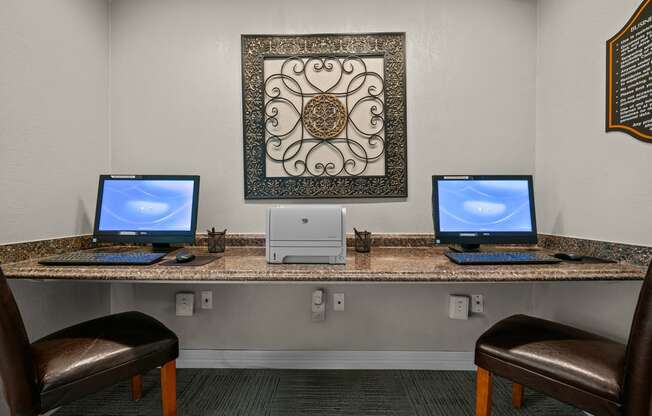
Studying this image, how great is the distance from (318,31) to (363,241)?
143cm

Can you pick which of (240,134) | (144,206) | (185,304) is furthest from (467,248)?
(144,206)

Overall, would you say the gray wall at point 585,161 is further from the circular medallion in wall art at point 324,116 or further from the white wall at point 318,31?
the circular medallion in wall art at point 324,116

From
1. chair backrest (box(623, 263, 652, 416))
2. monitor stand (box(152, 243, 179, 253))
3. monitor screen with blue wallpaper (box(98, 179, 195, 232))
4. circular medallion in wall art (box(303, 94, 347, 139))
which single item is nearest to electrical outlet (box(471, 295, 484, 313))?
chair backrest (box(623, 263, 652, 416))

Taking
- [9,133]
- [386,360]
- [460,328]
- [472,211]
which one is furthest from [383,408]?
[9,133]

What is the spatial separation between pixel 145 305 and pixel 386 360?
1678mm

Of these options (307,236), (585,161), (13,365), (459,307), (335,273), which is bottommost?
(459,307)

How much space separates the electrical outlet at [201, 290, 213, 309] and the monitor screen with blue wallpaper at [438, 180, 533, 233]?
1.55m

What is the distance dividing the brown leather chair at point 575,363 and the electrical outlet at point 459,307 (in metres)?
0.46

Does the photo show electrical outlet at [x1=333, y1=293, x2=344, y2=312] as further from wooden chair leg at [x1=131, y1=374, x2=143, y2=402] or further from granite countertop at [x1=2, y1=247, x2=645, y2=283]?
wooden chair leg at [x1=131, y1=374, x2=143, y2=402]

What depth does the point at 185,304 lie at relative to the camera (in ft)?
6.26

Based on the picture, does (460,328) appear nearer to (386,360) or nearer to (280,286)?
(386,360)

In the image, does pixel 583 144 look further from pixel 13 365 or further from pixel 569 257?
pixel 13 365

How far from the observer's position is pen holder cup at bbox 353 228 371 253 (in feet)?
5.60

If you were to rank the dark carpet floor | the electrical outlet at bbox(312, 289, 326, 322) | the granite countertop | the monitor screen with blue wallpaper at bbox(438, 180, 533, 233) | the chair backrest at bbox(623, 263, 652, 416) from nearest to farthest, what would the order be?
the chair backrest at bbox(623, 263, 652, 416)
the granite countertop
the dark carpet floor
the monitor screen with blue wallpaper at bbox(438, 180, 533, 233)
the electrical outlet at bbox(312, 289, 326, 322)
